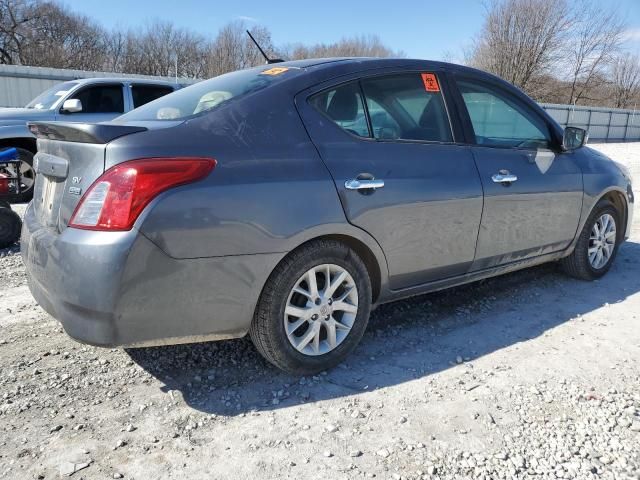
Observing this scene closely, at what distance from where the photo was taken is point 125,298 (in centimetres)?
229

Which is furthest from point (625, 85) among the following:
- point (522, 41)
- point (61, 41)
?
point (61, 41)

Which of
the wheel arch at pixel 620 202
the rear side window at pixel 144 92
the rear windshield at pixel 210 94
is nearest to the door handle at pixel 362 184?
the rear windshield at pixel 210 94

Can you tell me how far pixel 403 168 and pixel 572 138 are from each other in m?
1.87

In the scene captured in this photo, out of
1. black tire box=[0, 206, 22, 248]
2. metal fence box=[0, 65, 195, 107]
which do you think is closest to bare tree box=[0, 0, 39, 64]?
metal fence box=[0, 65, 195, 107]

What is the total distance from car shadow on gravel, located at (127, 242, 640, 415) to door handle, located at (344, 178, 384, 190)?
1024mm

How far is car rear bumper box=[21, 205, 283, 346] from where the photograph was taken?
7.43ft

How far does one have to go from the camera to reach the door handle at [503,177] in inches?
140

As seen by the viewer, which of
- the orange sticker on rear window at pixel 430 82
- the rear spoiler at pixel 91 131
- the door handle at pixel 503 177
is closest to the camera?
the rear spoiler at pixel 91 131

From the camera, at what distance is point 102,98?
8.38 meters

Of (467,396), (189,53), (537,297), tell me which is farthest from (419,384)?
(189,53)

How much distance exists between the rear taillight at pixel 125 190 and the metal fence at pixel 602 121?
99.0ft

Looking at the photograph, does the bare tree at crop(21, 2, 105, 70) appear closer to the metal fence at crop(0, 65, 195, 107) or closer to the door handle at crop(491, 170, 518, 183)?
the metal fence at crop(0, 65, 195, 107)

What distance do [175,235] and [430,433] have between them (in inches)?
57.2

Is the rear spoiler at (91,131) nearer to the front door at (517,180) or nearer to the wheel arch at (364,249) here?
the wheel arch at (364,249)
